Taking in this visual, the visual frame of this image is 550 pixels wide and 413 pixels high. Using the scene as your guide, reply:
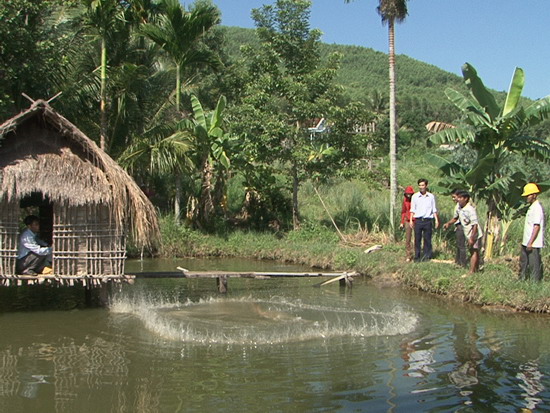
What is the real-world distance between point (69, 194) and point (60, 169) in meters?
0.43

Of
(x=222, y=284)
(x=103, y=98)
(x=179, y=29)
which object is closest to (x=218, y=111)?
(x=179, y=29)

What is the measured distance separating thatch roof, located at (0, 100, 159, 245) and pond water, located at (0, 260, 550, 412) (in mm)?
1920

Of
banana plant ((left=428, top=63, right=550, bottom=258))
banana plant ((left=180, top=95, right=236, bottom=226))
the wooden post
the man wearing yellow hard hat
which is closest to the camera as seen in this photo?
the man wearing yellow hard hat

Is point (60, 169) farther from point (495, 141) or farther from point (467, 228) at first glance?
point (495, 141)

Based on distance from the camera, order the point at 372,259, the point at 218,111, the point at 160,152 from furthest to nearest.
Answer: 1. the point at 218,111
2. the point at 160,152
3. the point at 372,259

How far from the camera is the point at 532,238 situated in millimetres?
10875

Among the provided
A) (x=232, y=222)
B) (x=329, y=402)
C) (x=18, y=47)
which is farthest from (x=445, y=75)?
(x=329, y=402)

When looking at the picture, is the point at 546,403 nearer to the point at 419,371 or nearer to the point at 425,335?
the point at 419,371

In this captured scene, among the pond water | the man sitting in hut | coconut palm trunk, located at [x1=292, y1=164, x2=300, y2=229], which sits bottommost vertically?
the pond water

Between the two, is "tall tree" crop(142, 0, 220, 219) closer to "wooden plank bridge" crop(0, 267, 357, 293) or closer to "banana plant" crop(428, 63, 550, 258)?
"wooden plank bridge" crop(0, 267, 357, 293)

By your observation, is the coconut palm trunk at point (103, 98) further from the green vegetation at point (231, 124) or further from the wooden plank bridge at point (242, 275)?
the wooden plank bridge at point (242, 275)

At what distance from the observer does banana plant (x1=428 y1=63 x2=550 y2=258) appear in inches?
518

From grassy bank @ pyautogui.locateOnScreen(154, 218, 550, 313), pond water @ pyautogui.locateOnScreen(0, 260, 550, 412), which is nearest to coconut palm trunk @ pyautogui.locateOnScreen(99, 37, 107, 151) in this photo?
grassy bank @ pyautogui.locateOnScreen(154, 218, 550, 313)

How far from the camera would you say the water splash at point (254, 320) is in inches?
363
